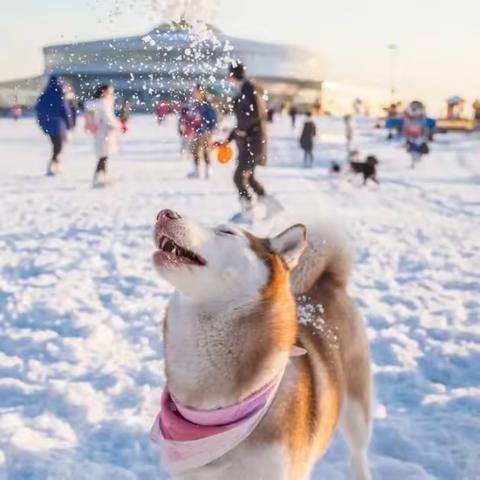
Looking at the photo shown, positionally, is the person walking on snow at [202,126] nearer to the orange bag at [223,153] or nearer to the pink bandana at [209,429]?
the orange bag at [223,153]

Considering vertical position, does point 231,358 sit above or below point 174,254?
below

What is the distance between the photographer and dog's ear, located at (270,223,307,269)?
266 centimetres

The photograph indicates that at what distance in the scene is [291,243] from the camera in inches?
106

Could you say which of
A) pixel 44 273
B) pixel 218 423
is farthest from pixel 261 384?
pixel 44 273

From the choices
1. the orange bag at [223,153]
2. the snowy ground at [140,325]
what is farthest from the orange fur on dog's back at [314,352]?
the orange bag at [223,153]

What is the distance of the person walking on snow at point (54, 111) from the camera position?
15.6 meters

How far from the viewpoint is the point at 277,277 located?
2549 mm

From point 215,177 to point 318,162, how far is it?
6.14 m

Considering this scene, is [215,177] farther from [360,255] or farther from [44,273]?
[44,273]

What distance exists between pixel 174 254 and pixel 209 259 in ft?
0.37

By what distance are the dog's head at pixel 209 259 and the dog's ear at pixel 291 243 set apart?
0.17 ft

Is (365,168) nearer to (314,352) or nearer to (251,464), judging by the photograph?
(314,352)

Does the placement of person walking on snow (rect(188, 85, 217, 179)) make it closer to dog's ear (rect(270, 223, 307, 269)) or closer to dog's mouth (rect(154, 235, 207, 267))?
dog's ear (rect(270, 223, 307, 269))

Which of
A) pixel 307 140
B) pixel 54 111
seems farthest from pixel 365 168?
pixel 54 111
